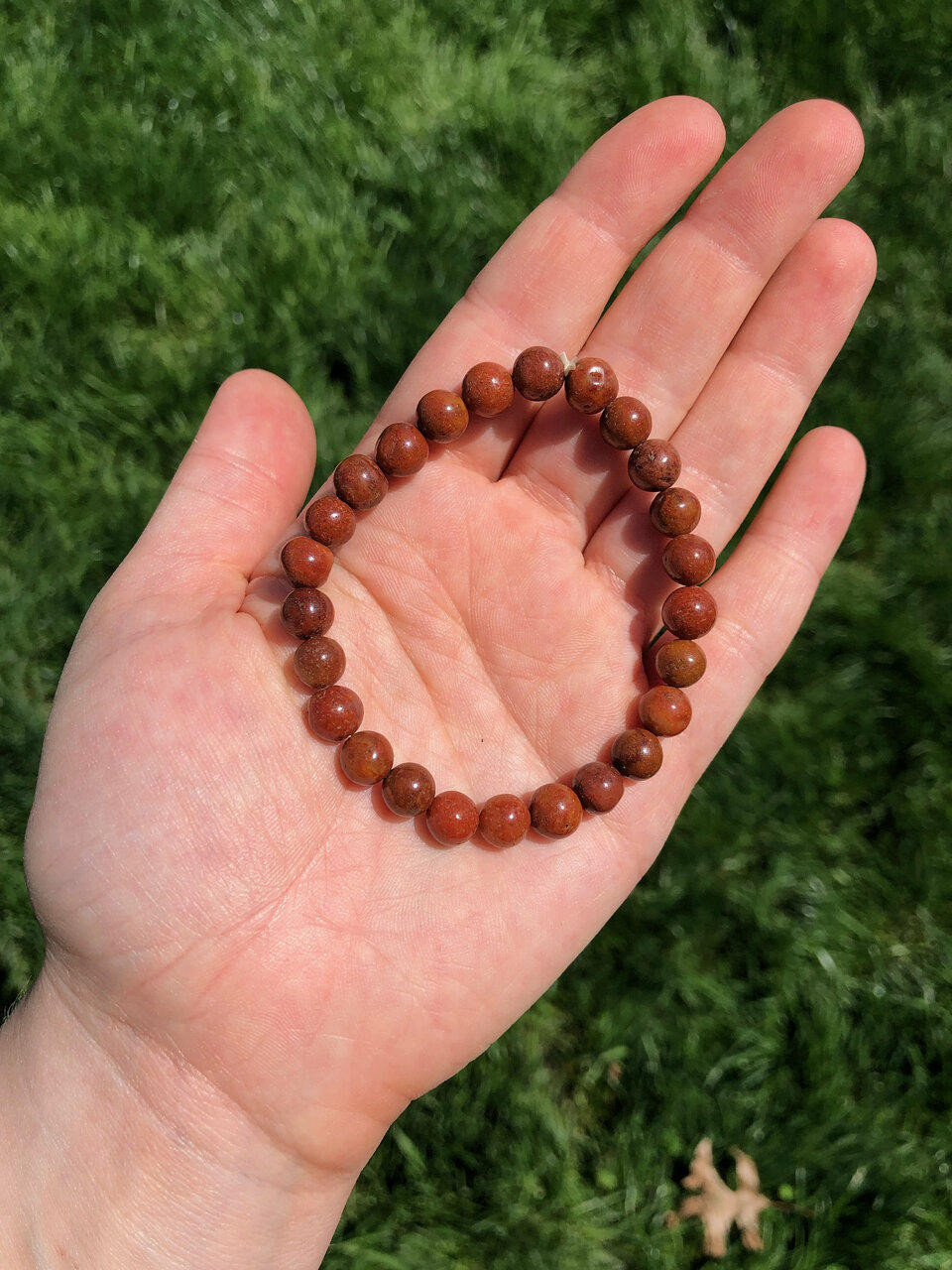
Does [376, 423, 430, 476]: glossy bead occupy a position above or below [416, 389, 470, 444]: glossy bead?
below

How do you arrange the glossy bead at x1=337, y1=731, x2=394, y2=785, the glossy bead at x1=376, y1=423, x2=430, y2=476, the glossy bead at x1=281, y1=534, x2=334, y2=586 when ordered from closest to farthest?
the glossy bead at x1=337, y1=731, x2=394, y2=785
the glossy bead at x1=281, y1=534, x2=334, y2=586
the glossy bead at x1=376, y1=423, x2=430, y2=476

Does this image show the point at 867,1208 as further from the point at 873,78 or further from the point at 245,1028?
the point at 873,78

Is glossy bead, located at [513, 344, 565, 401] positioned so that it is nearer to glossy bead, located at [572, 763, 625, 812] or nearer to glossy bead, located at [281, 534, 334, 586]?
glossy bead, located at [281, 534, 334, 586]

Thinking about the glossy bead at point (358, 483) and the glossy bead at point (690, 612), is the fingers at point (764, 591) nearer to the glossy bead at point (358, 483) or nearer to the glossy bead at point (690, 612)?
the glossy bead at point (690, 612)

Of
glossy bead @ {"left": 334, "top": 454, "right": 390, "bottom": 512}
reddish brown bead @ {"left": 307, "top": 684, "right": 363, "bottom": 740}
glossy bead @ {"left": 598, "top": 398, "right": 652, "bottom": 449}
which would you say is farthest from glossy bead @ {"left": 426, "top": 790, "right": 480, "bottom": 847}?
glossy bead @ {"left": 598, "top": 398, "right": 652, "bottom": 449}

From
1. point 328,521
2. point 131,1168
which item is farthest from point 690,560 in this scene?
point 131,1168

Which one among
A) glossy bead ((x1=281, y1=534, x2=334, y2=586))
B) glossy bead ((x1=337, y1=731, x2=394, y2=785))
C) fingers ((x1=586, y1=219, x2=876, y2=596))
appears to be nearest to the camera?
glossy bead ((x1=337, y1=731, x2=394, y2=785))

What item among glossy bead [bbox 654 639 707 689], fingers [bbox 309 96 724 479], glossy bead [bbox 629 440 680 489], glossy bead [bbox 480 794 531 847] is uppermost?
fingers [bbox 309 96 724 479]

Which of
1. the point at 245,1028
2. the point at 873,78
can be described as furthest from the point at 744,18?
the point at 245,1028
